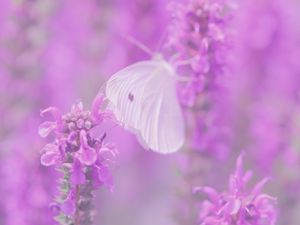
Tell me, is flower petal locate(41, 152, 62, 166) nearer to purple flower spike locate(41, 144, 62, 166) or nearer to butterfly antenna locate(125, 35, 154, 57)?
purple flower spike locate(41, 144, 62, 166)

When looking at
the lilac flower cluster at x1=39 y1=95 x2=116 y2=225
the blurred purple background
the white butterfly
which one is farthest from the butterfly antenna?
the lilac flower cluster at x1=39 y1=95 x2=116 y2=225

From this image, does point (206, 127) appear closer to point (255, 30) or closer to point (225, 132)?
point (225, 132)

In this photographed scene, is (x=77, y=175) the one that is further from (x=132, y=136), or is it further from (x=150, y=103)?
(x=132, y=136)

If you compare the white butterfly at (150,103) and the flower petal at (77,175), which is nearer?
the flower petal at (77,175)

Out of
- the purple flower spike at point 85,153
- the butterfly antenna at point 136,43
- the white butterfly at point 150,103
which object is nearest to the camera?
the purple flower spike at point 85,153

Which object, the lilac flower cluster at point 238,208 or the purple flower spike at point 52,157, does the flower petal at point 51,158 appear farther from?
the lilac flower cluster at point 238,208

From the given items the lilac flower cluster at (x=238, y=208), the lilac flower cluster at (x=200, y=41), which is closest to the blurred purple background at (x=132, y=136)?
the lilac flower cluster at (x=200, y=41)
